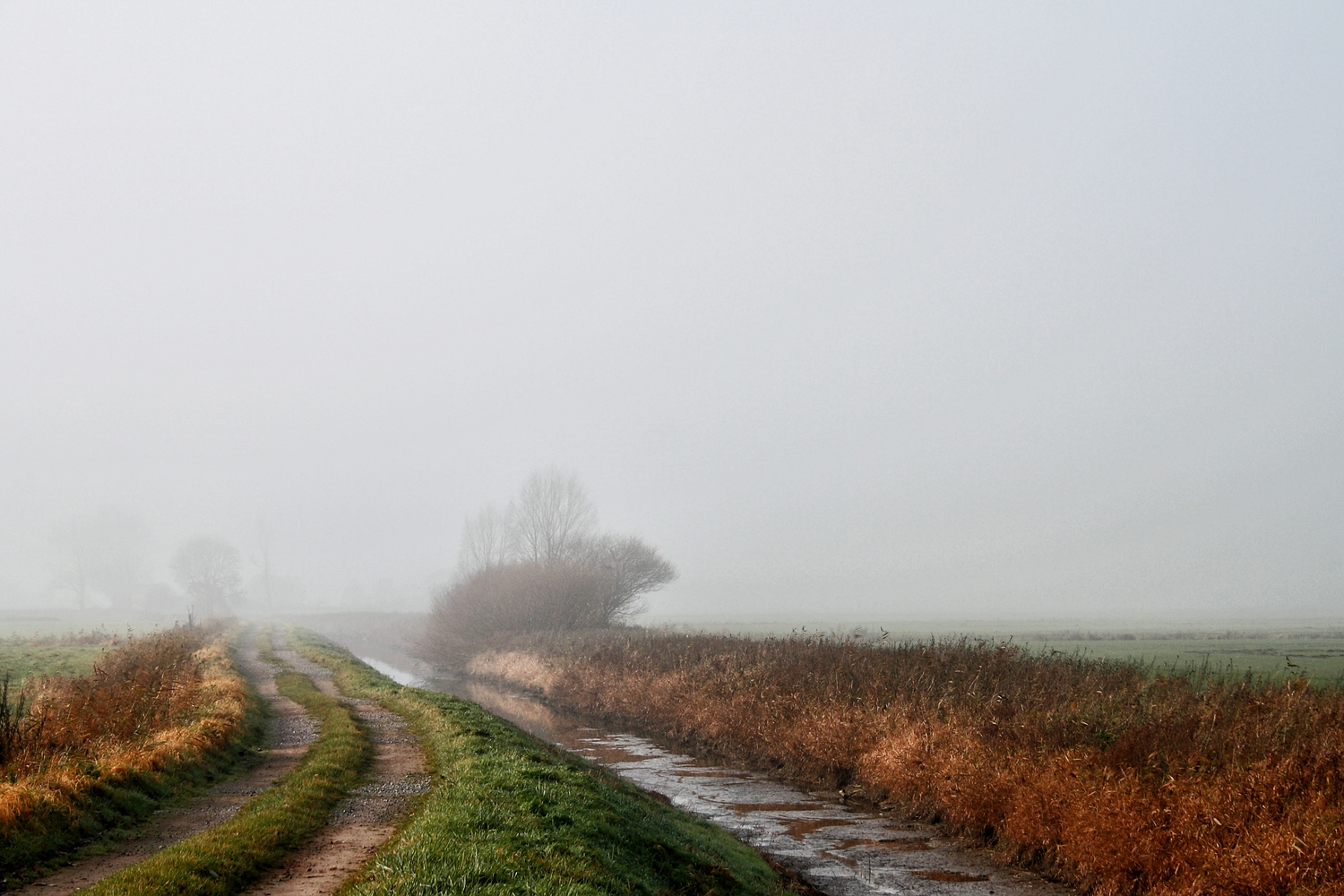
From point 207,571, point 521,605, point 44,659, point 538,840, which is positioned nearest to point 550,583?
point 521,605

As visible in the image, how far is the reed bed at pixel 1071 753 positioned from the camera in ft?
35.8

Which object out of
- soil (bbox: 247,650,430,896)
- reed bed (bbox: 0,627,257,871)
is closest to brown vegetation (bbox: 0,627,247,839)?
reed bed (bbox: 0,627,257,871)

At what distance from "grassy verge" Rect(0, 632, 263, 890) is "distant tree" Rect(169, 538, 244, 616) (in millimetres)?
119631

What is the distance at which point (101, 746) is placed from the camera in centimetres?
1388

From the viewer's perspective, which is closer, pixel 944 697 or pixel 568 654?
pixel 944 697

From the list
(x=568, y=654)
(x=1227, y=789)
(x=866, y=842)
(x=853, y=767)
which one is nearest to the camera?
(x=1227, y=789)

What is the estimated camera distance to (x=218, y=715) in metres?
18.3

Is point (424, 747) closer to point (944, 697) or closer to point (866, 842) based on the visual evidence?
point (866, 842)

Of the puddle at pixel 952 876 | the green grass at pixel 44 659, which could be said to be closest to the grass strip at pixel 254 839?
the puddle at pixel 952 876

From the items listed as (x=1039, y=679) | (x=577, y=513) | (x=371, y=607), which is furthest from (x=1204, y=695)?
(x=371, y=607)

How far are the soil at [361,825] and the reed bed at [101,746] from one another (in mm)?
2995

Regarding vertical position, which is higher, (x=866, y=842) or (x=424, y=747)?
(x=424, y=747)

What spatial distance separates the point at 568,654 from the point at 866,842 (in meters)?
26.9

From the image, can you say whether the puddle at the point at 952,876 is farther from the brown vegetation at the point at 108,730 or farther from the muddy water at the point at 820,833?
the brown vegetation at the point at 108,730
